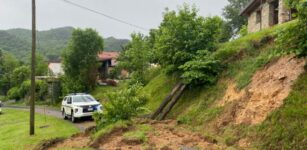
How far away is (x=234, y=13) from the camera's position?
57875mm

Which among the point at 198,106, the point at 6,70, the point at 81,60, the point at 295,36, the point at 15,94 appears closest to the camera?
the point at 295,36

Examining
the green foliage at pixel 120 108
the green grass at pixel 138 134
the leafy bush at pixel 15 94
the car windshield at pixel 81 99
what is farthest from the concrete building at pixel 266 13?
the leafy bush at pixel 15 94

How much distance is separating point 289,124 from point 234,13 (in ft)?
168

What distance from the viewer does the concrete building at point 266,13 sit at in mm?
20062

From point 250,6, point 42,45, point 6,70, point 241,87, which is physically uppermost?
point 42,45

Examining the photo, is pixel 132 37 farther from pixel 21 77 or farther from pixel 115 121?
pixel 21 77

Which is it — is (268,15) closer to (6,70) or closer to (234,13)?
(234,13)

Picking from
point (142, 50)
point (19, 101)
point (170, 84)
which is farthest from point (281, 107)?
point (19, 101)

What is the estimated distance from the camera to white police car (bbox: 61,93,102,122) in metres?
22.0

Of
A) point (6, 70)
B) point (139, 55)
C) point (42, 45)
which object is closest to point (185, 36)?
point (139, 55)

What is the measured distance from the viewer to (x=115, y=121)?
15289 millimetres

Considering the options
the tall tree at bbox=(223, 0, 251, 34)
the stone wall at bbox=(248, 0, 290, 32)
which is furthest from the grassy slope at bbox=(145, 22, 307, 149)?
the tall tree at bbox=(223, 0, 251, 34)

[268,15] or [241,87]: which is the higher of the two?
[268,15]

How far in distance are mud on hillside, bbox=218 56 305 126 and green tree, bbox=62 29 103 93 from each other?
28.7m
